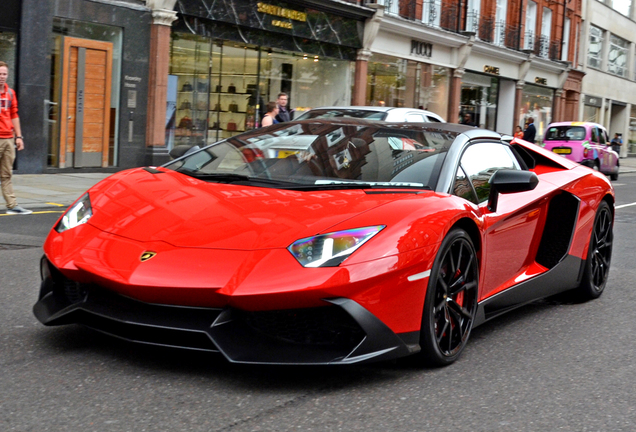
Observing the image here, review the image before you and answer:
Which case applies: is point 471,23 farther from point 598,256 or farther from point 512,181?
point 512,181

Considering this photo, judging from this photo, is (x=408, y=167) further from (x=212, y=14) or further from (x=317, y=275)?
(x=212, y=14)

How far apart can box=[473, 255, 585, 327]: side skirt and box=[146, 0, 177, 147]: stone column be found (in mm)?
14033

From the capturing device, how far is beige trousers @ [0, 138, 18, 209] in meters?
10.5

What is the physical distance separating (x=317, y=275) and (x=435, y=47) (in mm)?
27848

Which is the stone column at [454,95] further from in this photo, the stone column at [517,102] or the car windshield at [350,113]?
the car windshield at [350,113]

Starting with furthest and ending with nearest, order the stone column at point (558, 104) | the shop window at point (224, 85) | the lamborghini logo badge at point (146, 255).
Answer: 1. the stone column at point (558, 104)
2. the shop window at point (224, 85)
3. the lamborghini logo badge at point (146, 255)

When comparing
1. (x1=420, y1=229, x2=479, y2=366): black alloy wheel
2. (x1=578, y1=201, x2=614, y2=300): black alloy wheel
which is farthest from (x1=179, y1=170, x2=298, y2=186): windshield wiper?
(x1=578, y1=201, x2=614, y2=300): black alloy wheel

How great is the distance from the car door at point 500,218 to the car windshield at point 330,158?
21cm

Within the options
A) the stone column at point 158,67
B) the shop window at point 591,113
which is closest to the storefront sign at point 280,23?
the stone column at point 158,67

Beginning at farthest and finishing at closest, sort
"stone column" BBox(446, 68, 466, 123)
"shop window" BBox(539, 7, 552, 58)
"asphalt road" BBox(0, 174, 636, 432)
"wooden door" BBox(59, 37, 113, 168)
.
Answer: "shop window" BBox(539, 7, 552, 58)
"stone column" BBox(446, 68, 466, 123)
"wooden door" BBox(59, 37, 113, 168)
"asphalt road" BBox(0, 174, 636, 432)

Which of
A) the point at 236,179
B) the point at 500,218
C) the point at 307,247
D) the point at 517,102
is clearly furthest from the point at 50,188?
the point at 517,102

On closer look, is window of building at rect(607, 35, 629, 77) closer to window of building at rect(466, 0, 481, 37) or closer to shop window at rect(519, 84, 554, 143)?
shop window at rect(519, 84, 554, 143)

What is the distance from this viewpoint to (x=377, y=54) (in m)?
27.1

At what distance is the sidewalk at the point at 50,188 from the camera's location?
11.9 m
